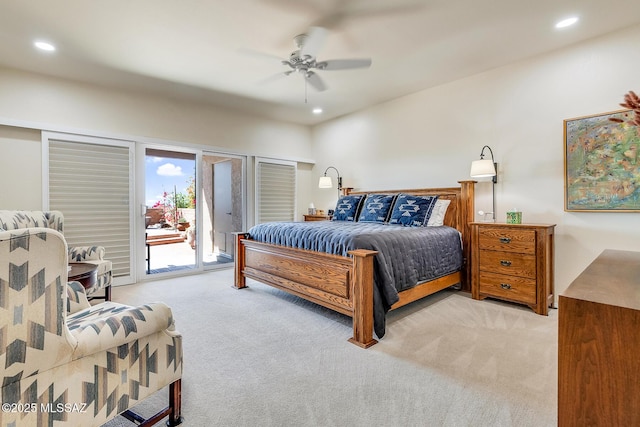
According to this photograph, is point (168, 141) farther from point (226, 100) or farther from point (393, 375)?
point (393, 375)

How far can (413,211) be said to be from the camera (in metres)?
3.81

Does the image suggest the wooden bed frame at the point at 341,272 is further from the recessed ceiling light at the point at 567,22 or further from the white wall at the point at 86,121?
the white wall at the point at 86,121

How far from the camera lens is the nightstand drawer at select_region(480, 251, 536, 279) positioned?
308 cm

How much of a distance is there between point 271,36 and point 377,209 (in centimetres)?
247

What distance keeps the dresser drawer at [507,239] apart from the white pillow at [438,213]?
1.69 feet

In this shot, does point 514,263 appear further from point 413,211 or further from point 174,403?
point 174,403

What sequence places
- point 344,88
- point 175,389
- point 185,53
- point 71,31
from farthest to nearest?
point 344,88, point 185,53, point 71,31, point 175,389

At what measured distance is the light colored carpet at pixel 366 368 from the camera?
161 cm

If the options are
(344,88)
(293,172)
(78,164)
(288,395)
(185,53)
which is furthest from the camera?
(293,172)

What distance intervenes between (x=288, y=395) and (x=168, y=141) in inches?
163

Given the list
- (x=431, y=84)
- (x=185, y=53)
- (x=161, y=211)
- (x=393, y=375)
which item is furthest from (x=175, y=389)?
(x=161, y=211)

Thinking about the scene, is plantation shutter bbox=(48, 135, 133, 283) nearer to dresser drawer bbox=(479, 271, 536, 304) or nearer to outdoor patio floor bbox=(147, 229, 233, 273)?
outdoor patio floor bbox=(147, 229, 233, 273)

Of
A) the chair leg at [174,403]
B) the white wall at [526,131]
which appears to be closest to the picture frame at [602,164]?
the white wall at [526,131]

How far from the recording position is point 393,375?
196 centimetres
